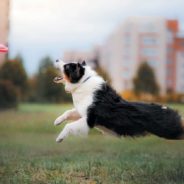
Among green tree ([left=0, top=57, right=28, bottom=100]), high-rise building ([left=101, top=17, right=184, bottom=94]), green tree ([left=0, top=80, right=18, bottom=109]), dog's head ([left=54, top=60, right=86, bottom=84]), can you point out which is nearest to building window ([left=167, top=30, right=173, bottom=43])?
high-rise building ([left=101, top=17, right=184, bottom=94])

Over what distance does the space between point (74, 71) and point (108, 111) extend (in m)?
0.28

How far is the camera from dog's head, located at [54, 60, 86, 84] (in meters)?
2.77

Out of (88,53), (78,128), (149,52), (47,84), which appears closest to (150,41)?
(149,52)

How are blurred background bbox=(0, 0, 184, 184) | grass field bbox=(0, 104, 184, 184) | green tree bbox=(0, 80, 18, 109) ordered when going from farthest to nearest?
green tree bbox=(0, 80, 18, 109)
blurred background bbox=(0, 0, 184, 184)
grass field bbox=(0, 104, 184, 184)

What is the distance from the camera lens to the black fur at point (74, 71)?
277cm

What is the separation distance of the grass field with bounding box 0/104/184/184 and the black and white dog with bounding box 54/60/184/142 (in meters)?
0.25

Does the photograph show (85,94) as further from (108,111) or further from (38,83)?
(38,83)

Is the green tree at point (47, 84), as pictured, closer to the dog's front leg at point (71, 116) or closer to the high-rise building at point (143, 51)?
the high-rise building at point (143, 51)

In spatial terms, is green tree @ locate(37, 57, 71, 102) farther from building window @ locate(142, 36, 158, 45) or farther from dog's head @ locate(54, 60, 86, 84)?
dog's head @ locate(54, 60, 86, 84)

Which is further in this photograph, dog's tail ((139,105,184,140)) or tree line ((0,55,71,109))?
tree line ((0,55,71,109))

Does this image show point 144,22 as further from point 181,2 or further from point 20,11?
point 20,11

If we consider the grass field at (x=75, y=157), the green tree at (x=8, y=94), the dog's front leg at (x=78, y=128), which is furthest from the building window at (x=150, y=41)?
the dog's front leg at (x=78, y=128)

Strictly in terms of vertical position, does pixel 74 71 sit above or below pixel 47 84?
above

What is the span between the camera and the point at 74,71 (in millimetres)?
2773
